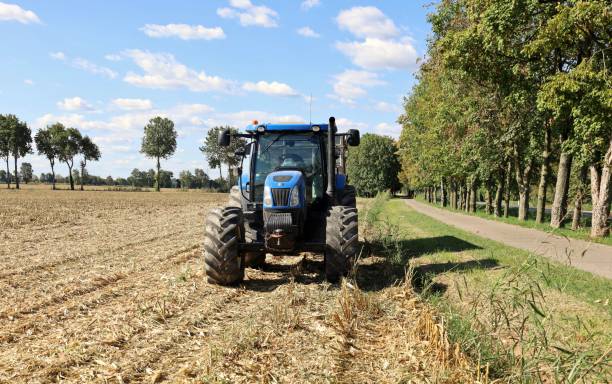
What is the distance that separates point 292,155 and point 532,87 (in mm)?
11130

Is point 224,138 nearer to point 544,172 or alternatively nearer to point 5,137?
point 544,172

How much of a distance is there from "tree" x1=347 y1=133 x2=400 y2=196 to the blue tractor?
7656 centimetres

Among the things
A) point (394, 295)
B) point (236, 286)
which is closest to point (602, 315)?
point (394, 295)

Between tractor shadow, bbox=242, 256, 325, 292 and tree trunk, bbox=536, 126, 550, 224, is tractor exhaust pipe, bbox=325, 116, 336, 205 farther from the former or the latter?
tree trunk, bbox=536, 126, 550, 224

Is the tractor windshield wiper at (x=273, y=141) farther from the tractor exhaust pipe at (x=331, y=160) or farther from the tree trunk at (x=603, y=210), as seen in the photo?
the tree trunk at (x=603, y=210)

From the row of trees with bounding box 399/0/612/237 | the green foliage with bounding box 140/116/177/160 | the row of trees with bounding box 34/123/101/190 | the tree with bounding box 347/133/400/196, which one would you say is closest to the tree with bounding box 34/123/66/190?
the row of trees with bounding box 34/123/101/190

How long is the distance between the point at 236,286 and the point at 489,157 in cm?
1788

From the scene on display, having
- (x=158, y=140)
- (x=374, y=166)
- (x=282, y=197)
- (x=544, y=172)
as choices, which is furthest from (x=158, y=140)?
(x=282, y=197)

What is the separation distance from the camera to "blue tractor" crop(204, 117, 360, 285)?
7879mm

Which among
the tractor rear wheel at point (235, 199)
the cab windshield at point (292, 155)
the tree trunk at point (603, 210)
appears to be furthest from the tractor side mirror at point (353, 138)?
the tree trunk at point (603, 210)

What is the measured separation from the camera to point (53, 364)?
4.42m

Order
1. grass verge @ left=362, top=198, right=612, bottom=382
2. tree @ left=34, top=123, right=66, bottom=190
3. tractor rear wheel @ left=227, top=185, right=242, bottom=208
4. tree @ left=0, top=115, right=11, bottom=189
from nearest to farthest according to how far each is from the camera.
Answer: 1. grass verge @ left=362, top=198, right=612, bottom=382
2. tractor rear wheel @ left=227, top=185, right=242, bottom=208
3. tree @ left=0, top=115, right=11, bottom=189
4. tree @ left=34, top=123, right=66, bottom=190

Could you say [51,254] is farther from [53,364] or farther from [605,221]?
[605,221]

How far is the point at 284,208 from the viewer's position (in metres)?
8.09
